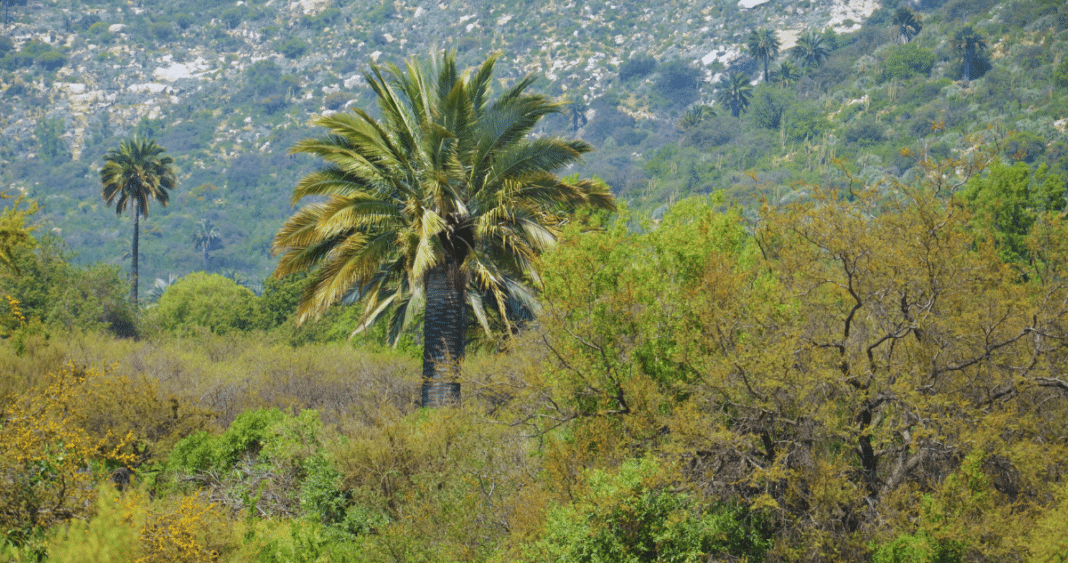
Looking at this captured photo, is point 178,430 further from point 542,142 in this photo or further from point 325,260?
point 542,142

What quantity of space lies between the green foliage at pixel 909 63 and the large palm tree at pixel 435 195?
153553mm

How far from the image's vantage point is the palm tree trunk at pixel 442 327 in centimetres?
1531

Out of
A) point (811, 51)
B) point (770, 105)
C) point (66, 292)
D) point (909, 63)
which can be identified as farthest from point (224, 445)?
point (811, 51)

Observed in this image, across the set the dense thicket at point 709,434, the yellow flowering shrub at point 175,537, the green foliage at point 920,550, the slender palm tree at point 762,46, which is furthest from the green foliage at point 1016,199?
the slender palm tree at point 762,46

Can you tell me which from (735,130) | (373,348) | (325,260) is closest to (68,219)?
(735,130)

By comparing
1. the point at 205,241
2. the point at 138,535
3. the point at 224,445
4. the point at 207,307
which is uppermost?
the point at 138,535

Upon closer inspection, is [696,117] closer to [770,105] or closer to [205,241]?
[770,105]

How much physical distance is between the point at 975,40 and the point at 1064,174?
72445 mm

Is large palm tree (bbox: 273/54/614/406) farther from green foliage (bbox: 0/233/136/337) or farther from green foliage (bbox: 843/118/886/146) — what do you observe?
green foliage (bbox: 843/118/886/146)

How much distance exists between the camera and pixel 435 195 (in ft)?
49.8

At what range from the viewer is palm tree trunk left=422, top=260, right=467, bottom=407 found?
15.3m

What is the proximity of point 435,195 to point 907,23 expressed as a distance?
579 ft

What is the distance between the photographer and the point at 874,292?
10461 millimetres

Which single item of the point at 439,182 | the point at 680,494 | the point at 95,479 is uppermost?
the point at 439,182
